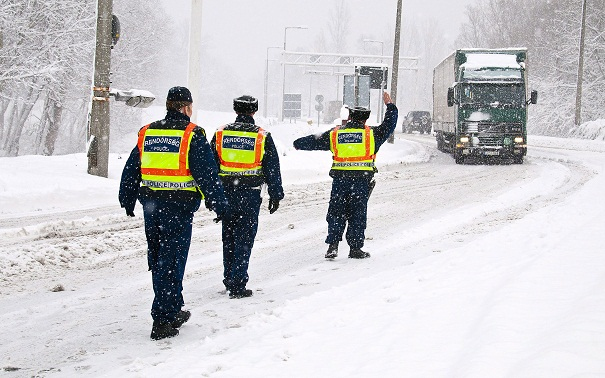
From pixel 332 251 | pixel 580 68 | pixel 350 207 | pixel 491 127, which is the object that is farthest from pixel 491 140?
pixel 580 68

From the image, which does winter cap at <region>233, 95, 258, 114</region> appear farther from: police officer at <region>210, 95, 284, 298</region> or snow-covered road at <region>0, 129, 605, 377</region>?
snow-covered road at <region>0, 129, 605, 377</region>

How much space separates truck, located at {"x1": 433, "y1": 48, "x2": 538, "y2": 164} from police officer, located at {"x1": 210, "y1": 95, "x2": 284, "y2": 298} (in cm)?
1693

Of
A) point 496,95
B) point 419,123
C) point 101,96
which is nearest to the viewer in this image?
point 101,96

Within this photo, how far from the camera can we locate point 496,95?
21.9 m

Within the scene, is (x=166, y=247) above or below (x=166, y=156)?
below

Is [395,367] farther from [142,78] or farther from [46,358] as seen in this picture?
[142,78]

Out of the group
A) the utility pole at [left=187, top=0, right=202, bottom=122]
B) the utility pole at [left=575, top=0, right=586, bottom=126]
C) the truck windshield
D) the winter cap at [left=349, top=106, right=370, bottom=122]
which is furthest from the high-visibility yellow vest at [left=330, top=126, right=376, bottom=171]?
the utility pole at [left=575, top=0, right=586, bottom=126]

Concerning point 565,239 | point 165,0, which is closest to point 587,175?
point 565,239

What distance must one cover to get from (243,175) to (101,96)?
8.30 metres

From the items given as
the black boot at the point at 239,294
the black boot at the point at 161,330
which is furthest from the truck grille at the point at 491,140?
the black boot at the point at 161,330

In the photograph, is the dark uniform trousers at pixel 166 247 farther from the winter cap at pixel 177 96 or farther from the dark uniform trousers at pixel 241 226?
the dark uniform trousers at pixel 241 226

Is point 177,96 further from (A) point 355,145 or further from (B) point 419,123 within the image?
(B) point 419,123

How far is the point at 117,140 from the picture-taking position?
152 ft

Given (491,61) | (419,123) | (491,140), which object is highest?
(491,61)
